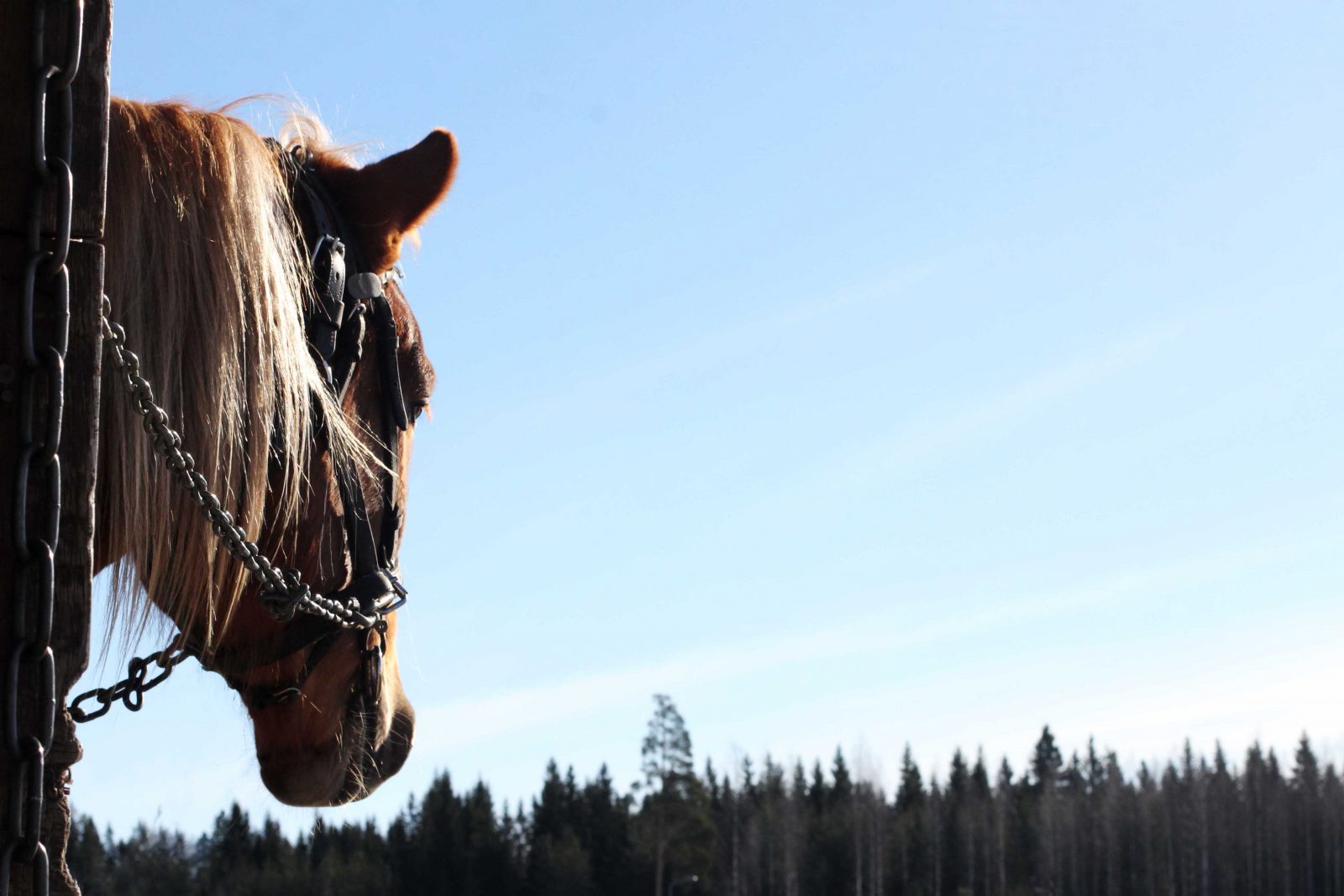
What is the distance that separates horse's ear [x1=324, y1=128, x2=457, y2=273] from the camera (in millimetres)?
3324

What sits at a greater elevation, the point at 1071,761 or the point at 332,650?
the point at 1071,761

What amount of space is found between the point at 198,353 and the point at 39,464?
0.87 m

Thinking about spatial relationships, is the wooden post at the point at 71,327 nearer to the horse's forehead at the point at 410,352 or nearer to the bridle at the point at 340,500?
the bridle at the point at 340,500

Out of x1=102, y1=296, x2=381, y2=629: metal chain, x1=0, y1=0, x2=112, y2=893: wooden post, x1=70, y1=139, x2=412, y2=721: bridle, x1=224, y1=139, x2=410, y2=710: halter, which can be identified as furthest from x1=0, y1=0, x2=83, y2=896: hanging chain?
x1=224, y1=139, x2=410, y2=710: halter

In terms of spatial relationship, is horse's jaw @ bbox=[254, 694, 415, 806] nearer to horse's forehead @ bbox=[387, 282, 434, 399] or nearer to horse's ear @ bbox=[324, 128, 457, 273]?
horse's forehead @ bbox=[387, 282, 434, 399]

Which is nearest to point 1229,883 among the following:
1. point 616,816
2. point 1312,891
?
point 1312,891

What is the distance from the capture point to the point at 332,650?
321 cm

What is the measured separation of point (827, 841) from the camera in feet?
278

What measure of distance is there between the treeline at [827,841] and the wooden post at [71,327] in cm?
6153

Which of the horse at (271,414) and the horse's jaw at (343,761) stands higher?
the horse at (271,414)

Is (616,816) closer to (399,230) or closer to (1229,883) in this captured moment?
(1229,883)

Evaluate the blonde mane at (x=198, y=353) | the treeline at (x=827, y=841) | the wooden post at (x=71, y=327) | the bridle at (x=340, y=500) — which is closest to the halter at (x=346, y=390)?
the bridle at (x=340, y=500)

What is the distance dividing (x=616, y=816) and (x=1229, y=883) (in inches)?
1545

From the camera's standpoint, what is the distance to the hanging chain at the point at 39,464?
171cm
